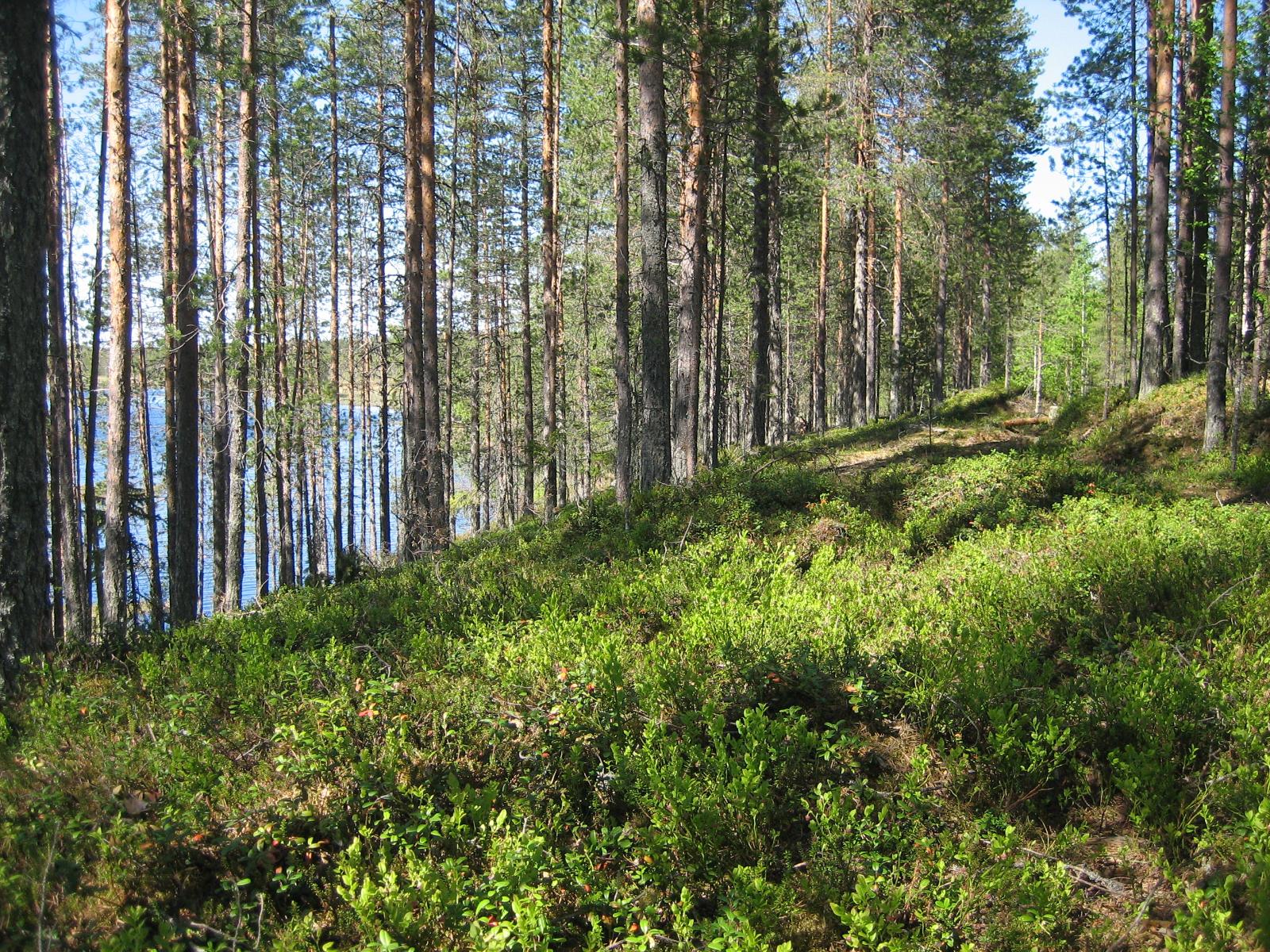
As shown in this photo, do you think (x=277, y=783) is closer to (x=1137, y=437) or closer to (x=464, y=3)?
(x=1137, y=437)

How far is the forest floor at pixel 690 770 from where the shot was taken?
131 inches

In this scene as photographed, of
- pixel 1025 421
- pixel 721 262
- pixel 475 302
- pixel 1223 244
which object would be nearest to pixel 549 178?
pixel 721 262

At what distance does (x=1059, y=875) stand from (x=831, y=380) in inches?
2299

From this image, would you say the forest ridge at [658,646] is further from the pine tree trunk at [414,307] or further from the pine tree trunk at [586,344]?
the pine tree trunk at [586,344]

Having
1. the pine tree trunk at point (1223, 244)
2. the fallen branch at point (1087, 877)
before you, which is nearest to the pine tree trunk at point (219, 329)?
the fallen branch at point (1087, 877)

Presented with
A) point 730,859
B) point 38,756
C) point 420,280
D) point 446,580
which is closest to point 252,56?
point 420,280

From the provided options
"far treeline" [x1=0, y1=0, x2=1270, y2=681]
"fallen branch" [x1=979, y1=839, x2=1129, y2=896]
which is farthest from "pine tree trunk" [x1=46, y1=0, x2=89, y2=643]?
"fallen branch" [x1=979, y1=839, x2=1129, y2=896]

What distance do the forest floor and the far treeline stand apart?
2361 millimetres

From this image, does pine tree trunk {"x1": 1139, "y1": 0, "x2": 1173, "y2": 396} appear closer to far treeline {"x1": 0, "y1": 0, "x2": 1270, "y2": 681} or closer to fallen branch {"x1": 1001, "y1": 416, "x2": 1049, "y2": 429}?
far treeline {"x1": 0, "y1": 0, "x2": 1270, "y2": 681}

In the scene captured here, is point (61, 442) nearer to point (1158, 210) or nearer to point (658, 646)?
point (658, 646)

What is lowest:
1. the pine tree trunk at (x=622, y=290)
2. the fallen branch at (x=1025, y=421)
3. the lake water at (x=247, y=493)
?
the lake water at (x=247, y=493)

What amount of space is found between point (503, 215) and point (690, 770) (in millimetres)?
25395

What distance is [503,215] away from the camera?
2653 centimetres

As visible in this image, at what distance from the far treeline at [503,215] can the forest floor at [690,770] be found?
2.36m
